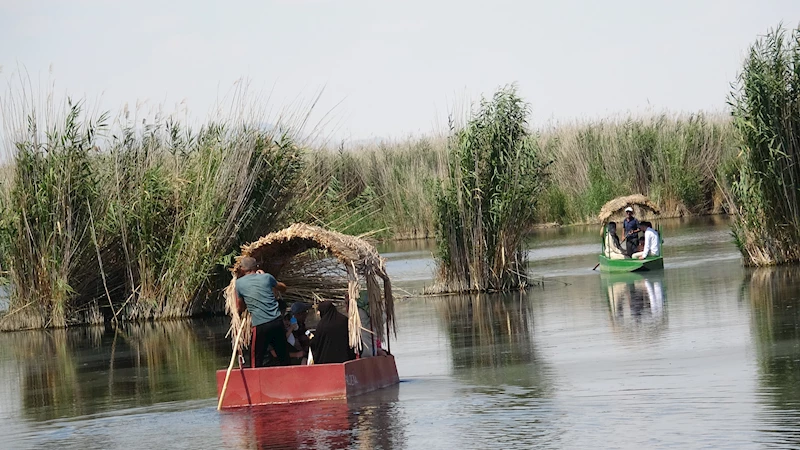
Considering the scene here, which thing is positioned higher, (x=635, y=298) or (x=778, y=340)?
(x=635, y=298)

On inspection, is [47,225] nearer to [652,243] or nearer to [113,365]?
[113,365]

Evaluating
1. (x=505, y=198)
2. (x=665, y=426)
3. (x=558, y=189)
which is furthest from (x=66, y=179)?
(x=558, y=189)

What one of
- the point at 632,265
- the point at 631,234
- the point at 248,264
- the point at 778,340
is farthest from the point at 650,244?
the point at 248,264

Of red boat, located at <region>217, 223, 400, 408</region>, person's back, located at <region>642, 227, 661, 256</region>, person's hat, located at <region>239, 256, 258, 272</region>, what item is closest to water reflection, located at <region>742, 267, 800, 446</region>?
person's back, located at <region>642, 227, 661, 256</region>

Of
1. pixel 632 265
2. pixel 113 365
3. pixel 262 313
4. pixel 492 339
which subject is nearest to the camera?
pixel 262 313

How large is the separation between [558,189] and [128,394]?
110 ft

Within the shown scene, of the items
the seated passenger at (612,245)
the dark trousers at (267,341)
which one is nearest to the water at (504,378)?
the dark trousers at (267,341)

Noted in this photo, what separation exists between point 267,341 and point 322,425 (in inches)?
95.5

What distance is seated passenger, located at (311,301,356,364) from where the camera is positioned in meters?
14.4

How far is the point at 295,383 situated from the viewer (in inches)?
551

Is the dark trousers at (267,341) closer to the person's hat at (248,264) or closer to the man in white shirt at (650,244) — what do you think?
the person's hat at (248,264)

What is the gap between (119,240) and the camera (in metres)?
26.4

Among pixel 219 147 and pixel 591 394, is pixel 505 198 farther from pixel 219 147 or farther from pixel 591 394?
pixel 591 394

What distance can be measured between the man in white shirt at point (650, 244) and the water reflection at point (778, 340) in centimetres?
306
